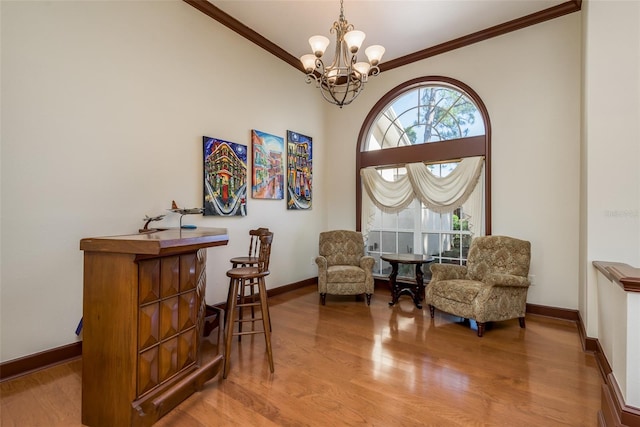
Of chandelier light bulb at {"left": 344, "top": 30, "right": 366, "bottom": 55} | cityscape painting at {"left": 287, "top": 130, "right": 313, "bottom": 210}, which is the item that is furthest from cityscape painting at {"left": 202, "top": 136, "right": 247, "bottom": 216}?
chandelier light bulb at {"left": 344, "top": 30, "right": 366, "bottom": 55}

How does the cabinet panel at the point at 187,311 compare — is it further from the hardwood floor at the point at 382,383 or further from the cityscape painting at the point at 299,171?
the cityscape painting at the point at 299,171

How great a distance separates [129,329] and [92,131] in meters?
1.97

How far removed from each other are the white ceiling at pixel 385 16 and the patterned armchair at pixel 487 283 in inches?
109

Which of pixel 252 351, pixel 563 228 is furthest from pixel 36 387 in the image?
pixel 563 228

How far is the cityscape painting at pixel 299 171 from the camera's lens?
4758 mm

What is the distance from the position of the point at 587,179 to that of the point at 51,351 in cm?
481

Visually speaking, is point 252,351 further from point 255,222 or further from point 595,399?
point 595,399

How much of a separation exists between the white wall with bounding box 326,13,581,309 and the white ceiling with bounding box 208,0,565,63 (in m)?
0.37

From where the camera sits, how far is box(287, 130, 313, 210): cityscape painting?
4.76 meters

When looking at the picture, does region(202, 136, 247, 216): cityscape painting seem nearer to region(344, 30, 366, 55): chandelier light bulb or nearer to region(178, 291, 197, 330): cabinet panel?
region(178, 291, 197, 330): cabinet panel

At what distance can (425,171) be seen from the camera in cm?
445

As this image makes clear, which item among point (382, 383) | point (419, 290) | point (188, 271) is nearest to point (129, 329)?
point (188, 271)

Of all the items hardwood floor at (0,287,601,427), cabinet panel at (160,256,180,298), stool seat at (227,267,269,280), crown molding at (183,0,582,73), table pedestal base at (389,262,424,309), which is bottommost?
hardwood floor at (0,287,601,427)

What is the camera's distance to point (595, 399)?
1974 millimetres
